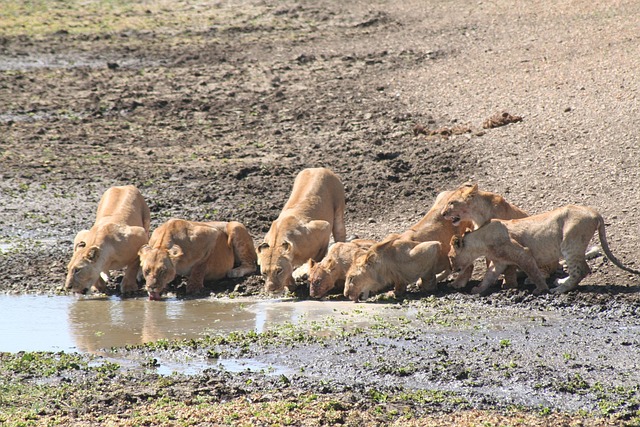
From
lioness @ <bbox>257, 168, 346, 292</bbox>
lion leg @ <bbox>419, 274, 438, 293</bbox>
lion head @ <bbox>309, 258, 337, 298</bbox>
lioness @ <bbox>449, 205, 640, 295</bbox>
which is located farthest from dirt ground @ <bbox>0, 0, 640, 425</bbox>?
lion head @ <bbox>309, 258, 337, 298</bbox>

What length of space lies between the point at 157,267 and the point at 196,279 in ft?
2.05

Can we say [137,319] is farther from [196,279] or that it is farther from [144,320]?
[196,279]

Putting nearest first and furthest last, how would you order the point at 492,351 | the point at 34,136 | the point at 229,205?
the point at 492,351 < the point at 229,205 < the point at 34,136

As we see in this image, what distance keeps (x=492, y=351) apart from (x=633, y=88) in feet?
31.3

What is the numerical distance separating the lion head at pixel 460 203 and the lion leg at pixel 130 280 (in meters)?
3.59

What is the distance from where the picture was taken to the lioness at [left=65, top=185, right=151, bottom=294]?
43.8ft

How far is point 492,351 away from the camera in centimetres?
994

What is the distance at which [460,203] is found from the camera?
12.8 metres

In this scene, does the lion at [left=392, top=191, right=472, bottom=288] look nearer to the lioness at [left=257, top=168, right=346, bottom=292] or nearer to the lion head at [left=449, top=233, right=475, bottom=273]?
the lion head at [left=449, top=233, right=475, bottom=273]

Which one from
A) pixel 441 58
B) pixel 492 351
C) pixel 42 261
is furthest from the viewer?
pixel 441 58

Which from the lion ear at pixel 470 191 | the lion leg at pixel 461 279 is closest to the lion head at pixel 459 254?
the lion leg at pixel 461 279

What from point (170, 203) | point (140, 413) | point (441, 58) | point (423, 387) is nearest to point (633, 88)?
point (441, 58)

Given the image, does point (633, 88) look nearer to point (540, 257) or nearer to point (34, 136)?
point (540, 257)

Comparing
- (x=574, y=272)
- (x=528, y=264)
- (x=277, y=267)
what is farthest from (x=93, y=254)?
(x=574, y=272)
